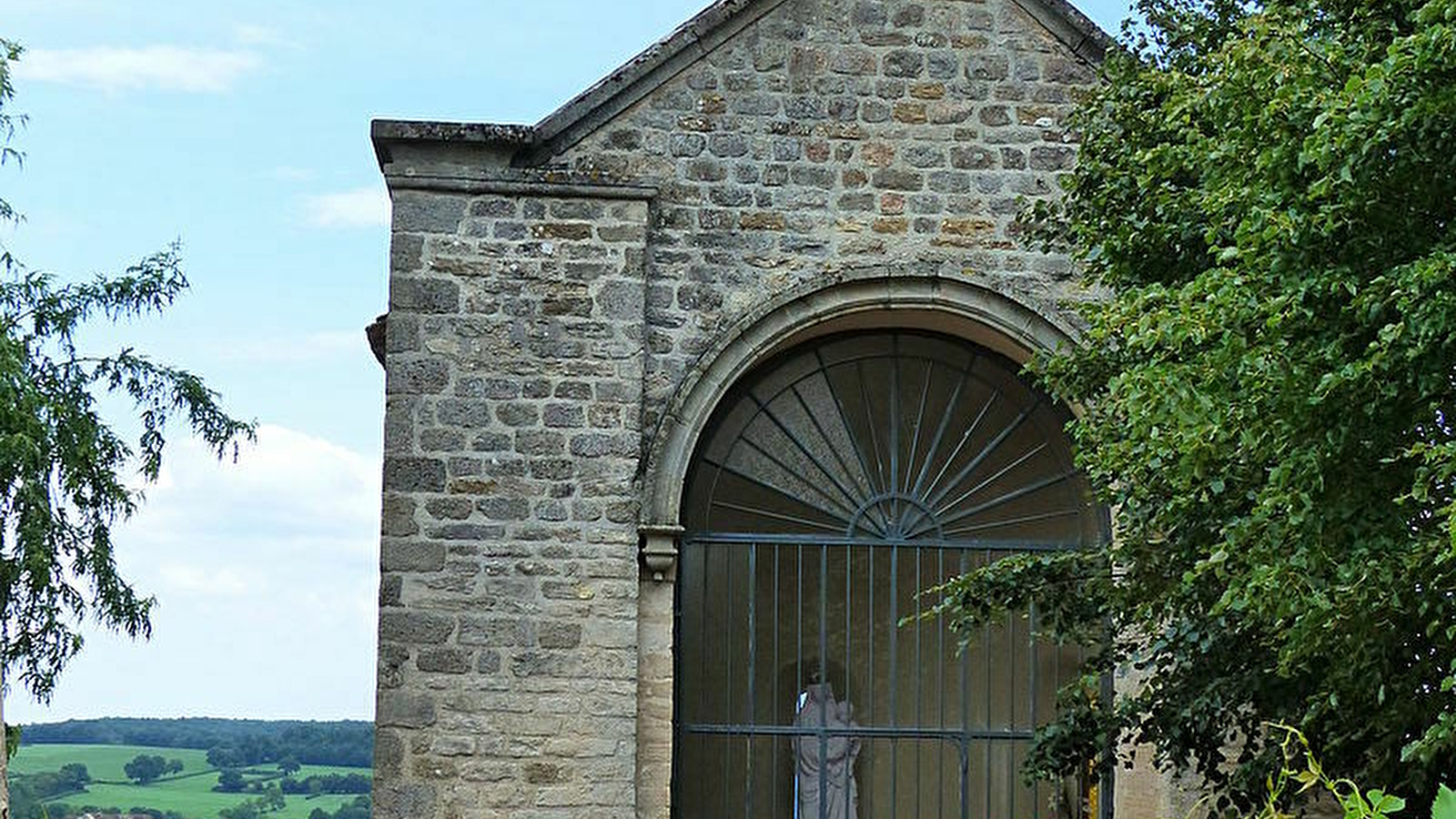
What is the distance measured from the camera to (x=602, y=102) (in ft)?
35.4

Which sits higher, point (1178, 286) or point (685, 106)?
point (685, 106)

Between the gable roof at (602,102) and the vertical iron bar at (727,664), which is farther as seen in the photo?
the vertical iron bar at (727,664)

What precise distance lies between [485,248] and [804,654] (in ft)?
8.74

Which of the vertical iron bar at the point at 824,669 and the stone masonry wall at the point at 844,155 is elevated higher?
the stone masonry wall at the point at 844,155

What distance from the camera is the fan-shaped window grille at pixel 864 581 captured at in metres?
11.1

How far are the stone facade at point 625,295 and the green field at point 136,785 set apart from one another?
27.5 ft

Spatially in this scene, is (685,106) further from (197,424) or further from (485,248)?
(197,424)

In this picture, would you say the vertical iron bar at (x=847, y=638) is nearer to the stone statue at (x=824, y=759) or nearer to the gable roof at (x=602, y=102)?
the stone statue at (x=824, y=759)

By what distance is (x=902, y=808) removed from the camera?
11.2 metres

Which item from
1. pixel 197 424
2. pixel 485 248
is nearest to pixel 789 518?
pixel 485 248

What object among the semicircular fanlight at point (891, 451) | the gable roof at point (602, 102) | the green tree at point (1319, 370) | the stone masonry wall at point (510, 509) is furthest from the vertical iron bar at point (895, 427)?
the green tree at point (1319, 370)

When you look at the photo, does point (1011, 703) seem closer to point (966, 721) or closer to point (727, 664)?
point (966, 721)

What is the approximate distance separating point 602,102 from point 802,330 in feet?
5.01

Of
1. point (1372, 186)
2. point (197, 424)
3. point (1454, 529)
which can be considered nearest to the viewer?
point (1454, 529)
